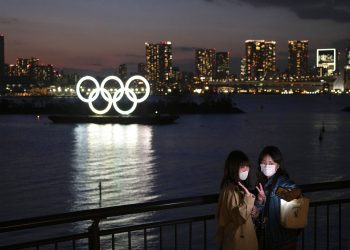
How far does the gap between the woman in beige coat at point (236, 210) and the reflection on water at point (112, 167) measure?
62.0 feet

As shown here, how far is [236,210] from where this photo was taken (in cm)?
447

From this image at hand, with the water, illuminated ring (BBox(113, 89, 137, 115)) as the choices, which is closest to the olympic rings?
illuminated ring (BBox(113, 89, 137, 115))

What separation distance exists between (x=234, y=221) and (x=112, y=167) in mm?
32744

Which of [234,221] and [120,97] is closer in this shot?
[234,221]

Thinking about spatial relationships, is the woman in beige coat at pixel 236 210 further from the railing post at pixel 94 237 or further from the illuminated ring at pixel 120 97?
the illuminated ring at pixel 120 97

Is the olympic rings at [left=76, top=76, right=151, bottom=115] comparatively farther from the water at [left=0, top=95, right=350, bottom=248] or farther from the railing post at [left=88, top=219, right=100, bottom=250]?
the railing post at [left=88, top=219, right=100, bottom=250]

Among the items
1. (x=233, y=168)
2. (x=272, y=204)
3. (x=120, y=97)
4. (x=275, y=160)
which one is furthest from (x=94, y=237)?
(x=120, y=97)

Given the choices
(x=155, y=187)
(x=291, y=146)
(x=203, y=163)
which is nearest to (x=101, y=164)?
(x=203, y=163)

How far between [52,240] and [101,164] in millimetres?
34517

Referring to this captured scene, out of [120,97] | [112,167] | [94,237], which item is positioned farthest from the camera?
[120,97]

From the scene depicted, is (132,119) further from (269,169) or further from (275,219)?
(275,219)

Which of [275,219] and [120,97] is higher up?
[120,97]

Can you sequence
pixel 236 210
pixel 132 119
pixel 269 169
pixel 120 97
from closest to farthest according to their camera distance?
pixel 236 210, pixel 269 169, pixel 132 119, pixel 120 97

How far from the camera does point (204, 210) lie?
2102 cm
